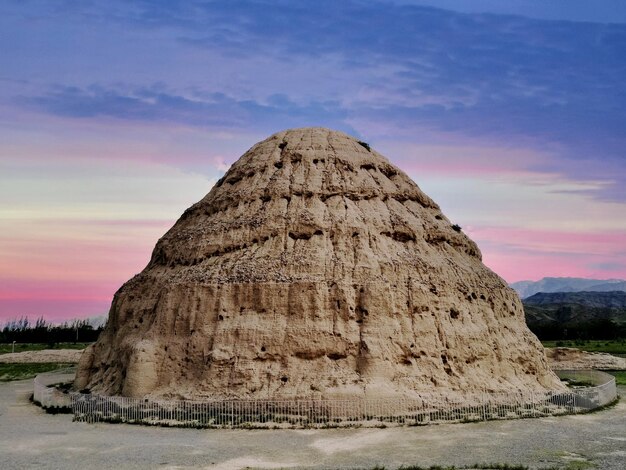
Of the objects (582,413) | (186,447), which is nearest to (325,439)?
Result: (186,447)

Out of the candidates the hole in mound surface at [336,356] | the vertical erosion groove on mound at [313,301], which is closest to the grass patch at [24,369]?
the vertical erosion groove on mound at [313,301]

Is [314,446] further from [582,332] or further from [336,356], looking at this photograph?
[582,332]

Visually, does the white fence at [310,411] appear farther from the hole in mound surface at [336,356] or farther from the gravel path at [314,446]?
the hole in mound surface at [336,356]

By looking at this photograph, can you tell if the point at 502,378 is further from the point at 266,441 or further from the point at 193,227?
the point at 193,227

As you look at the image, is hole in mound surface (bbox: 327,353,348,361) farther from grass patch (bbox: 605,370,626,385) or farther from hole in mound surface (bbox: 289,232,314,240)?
grass patch (bbox: 605,370,626,385)

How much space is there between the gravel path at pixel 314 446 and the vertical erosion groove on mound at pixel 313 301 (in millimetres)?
3228

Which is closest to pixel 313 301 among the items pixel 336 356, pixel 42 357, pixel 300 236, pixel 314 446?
pixel 336 356

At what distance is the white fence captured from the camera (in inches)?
1093

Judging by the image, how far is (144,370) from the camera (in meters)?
31.1

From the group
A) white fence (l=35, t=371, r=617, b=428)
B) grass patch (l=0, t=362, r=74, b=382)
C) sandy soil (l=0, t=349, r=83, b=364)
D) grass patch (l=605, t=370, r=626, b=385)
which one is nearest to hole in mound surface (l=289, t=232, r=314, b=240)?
white fence (l=35, t=371, r=617, b=428)

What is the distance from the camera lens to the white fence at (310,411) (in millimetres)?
27766

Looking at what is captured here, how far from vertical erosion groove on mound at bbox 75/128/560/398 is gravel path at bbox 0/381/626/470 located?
10.6 feet

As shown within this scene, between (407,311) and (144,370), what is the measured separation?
12575 mm

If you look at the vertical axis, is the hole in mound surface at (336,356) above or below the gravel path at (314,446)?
above
